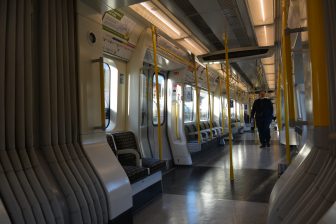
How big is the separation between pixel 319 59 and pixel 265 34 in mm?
5818

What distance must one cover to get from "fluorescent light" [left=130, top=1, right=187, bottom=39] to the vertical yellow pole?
320cm

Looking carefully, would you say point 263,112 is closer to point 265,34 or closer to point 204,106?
point 265,34

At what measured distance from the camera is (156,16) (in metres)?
4.87

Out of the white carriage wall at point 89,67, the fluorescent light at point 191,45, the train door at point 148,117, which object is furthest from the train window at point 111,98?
the fluorescent light at point 191,45

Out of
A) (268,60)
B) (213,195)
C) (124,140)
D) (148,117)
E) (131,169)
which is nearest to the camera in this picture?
(131,169)

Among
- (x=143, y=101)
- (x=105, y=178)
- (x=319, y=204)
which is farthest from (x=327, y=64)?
(x=143, y=101)

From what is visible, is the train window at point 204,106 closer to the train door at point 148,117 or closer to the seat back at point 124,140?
the train door at point 148,117

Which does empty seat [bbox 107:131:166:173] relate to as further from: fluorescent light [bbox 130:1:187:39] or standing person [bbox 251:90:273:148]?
standing person [bbox 251:90:273:148]

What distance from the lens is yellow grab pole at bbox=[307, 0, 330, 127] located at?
151cm

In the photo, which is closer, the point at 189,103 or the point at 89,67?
the point at 89,67

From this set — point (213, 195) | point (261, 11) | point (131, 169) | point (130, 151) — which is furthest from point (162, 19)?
point (213, 195)

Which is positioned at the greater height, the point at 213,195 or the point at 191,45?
the point at 191,45

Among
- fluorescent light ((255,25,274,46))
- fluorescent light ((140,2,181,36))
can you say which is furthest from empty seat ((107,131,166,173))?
fluorescent light ((255,25,274,46))

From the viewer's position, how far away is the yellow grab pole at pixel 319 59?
4.95ft
